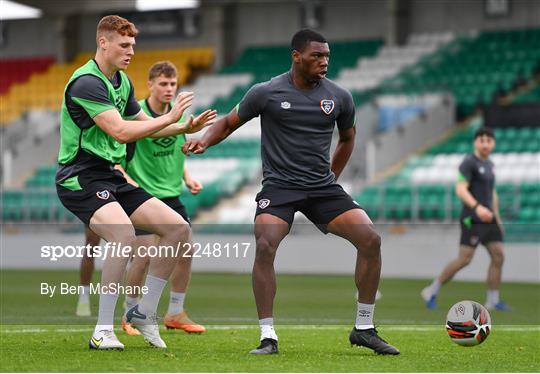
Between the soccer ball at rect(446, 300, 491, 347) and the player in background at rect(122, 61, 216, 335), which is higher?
the player in background at rect(122, 61, 216, 335)

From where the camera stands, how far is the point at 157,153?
10867 millimetres

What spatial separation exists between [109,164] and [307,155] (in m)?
1.43

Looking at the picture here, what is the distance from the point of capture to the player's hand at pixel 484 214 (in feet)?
43.7

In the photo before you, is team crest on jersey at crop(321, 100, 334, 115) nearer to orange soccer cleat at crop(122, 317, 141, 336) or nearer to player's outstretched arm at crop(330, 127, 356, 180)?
player's outstretched arm at crop(330, 127, 356, 180)

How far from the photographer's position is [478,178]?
13773 millimetres

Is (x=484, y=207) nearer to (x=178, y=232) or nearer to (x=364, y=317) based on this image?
(x=364, y=317)

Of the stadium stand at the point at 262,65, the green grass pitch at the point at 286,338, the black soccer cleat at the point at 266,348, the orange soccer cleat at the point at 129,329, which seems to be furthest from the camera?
the stadium stand at the point at 262,65

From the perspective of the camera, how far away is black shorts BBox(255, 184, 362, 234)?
8.39 metres

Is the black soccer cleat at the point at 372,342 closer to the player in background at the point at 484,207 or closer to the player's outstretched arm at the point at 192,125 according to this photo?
the player's outstretched arm at the point at 192,125

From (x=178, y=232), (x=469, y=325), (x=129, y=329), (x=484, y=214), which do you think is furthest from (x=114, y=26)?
(x=484, y=214)

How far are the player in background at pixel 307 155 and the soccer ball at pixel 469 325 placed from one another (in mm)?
573

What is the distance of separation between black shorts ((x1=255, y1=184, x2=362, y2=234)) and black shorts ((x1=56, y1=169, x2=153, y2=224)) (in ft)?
3.06

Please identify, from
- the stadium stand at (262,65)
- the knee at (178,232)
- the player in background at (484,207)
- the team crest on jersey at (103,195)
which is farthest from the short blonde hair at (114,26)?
the stadium stand at (262,65)

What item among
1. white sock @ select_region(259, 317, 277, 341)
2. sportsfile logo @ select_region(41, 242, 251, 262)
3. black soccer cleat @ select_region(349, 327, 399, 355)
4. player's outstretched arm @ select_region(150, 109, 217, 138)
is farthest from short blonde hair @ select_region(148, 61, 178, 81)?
black soccer cleat @ select_region(349, 327, 399, 355)
